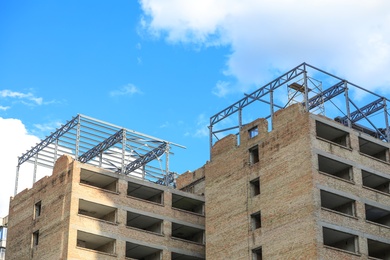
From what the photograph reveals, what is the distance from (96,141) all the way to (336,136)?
26.0m

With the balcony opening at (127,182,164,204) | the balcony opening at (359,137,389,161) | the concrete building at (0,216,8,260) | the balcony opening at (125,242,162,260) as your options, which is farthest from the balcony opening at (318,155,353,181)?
the concrete building at (0,216,8,260)

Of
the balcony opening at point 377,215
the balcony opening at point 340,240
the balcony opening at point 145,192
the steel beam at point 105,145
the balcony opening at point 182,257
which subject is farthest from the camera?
the steel beam at point 105,145

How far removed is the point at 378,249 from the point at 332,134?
1120 cm

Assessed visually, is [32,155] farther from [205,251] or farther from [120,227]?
[205,251]

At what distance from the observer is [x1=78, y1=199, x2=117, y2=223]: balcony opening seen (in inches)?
3095

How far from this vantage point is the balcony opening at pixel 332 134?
7199cm

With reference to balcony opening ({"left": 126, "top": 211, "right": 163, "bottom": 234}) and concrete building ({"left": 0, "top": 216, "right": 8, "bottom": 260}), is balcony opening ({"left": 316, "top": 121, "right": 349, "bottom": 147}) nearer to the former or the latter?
balcony opening ({"left": 126, "top": 211, "right": 163, "bottom": 234})

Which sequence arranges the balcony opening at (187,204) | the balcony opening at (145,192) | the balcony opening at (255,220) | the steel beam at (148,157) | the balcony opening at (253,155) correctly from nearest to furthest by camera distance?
the balcony opening at (255,220) → the balcony opening at (253,155) → the balcony opening at (145,192) → the balcony opening at (187,204) → the steel beam at (148,157)

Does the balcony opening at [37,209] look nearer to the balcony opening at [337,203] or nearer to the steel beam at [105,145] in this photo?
the steel beam at [105,145]

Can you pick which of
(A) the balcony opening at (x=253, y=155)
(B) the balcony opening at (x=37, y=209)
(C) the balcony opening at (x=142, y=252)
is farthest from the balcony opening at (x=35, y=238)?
(A) the balcony opening at (x=253, y=155)

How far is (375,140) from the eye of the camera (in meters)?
74.7

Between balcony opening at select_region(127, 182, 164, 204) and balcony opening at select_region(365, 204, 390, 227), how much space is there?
2208cm

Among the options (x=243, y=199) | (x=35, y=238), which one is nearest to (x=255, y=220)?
(x=243, y=199)

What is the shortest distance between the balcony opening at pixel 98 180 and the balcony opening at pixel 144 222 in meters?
3.45
